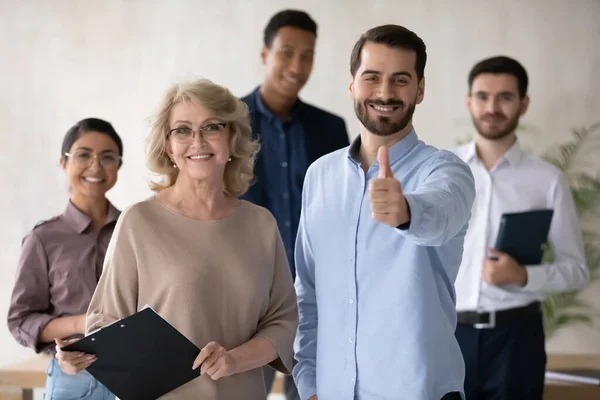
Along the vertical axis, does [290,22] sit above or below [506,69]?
above

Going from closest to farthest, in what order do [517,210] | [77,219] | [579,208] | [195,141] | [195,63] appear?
[195,141] → [77,219] → [517,210] → [579,208] → [195,63]

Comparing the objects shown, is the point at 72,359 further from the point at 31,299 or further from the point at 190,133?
the point at 31,299

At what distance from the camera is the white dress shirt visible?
3.46 metres

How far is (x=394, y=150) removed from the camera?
2.11 metres

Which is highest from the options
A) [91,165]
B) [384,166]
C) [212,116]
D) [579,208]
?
[212,116]

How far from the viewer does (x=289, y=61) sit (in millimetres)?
3598

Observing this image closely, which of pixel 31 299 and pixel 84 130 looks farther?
pixel 84 130

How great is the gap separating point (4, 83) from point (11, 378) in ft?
9.04

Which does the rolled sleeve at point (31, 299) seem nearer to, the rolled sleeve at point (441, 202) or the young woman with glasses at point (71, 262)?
the young woman with glasses at point (71, 262)

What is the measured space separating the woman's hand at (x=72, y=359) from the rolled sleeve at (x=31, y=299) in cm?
77

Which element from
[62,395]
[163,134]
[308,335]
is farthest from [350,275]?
[62,395]

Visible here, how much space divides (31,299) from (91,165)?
1.83 ft

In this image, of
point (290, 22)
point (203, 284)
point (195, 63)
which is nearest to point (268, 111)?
point (290, 22)

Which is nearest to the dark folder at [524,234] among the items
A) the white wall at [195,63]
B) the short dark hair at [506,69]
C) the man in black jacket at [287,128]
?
the short dark hair at [506,69]
